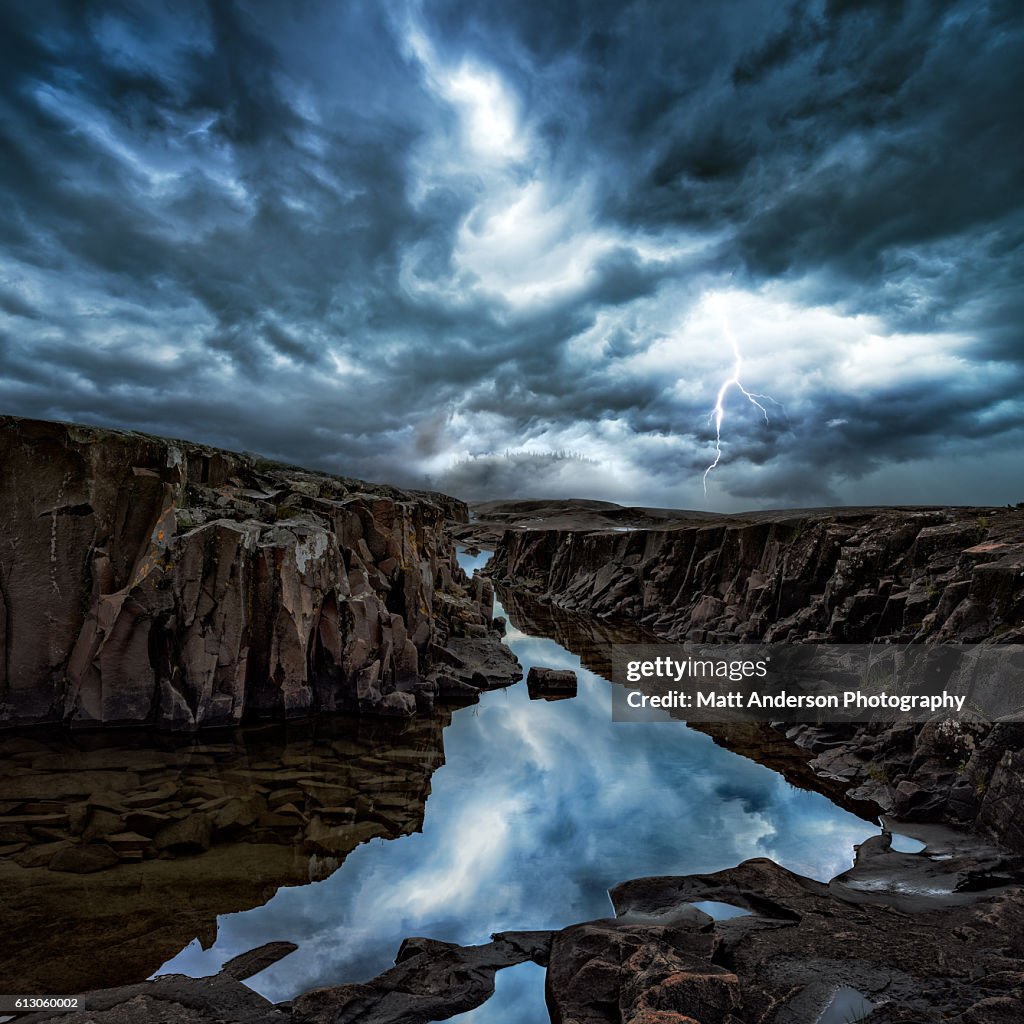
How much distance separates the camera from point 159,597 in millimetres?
17734

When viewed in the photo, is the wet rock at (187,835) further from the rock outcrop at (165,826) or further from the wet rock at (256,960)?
the wet rock at (256,960)

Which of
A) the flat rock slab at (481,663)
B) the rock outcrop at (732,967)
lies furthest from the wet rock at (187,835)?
the flat rock slab at (481,663)

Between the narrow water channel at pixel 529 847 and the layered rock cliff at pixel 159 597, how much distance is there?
5521mm

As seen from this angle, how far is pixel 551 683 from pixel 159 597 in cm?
1456

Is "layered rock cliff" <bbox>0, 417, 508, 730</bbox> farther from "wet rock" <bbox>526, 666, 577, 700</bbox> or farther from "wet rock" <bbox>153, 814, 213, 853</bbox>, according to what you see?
"wet rock" <bbox>526, 666, 577, 700</bbox>

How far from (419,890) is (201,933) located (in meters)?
3.44

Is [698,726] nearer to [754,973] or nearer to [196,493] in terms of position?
[754,973]

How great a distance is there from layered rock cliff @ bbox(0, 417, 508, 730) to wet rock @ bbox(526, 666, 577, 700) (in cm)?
638

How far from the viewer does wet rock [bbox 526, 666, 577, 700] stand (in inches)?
997

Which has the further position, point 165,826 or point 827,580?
point 827,580

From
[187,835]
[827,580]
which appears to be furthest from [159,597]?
[827,580]

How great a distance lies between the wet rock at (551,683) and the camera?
997 inches

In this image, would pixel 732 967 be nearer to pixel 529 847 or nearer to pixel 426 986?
pixel 426 986

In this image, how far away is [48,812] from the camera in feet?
40.9
